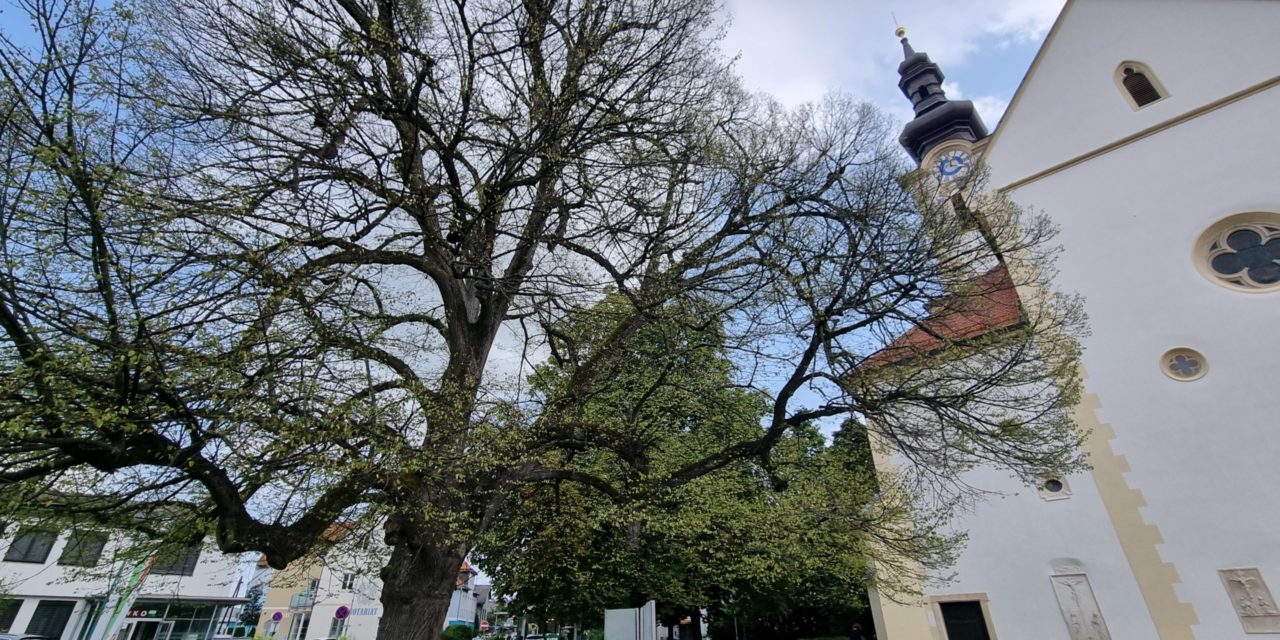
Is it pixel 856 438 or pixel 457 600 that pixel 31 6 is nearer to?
pixel 856 438

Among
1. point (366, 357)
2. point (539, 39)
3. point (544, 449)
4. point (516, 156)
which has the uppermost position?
point (539, 39)

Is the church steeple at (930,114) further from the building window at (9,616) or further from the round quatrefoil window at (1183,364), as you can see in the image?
the building window at (9,616)

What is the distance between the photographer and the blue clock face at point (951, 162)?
63.0 feet

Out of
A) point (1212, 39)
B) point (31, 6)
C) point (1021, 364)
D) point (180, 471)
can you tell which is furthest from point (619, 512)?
point (1212, 39)

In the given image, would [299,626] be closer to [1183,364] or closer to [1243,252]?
[1183,364]

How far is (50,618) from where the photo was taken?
20.5 m

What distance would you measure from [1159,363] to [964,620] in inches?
255

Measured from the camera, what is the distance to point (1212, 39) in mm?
12719

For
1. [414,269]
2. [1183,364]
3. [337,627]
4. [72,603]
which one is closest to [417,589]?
[414,269]

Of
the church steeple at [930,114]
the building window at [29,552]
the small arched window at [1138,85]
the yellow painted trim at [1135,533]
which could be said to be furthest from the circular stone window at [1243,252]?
the building window at [29,552]

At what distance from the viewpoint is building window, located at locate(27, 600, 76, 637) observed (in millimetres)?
20125

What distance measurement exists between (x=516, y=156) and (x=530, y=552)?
928 centimetres

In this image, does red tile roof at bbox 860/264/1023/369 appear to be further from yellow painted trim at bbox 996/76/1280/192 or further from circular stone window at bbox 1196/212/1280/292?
yellow painted trim at bbox 996/76/1280/192

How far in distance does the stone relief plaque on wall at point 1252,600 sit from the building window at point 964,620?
12.6 ft
